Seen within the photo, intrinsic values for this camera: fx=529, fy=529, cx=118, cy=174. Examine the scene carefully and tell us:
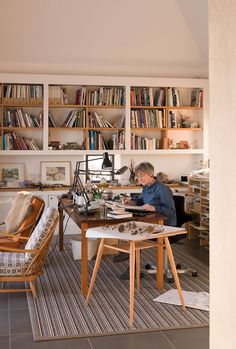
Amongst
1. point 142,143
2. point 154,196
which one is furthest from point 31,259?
point 142,143

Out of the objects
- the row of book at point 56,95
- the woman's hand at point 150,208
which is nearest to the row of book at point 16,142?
the row of book at point 56,95

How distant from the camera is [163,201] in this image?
5.64m

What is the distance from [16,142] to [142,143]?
76.0 inches

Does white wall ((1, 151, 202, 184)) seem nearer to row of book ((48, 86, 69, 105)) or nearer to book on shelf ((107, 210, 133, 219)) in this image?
row of book ((48, 86, 69, 105))

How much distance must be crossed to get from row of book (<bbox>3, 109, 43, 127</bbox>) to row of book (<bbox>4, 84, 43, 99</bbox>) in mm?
236

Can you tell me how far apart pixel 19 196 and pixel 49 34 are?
2.68 m

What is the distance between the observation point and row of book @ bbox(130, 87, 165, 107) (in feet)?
27.0

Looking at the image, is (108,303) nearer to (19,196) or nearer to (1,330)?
(1,330)

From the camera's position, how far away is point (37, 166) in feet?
26.7

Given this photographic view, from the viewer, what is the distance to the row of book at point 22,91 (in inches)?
306

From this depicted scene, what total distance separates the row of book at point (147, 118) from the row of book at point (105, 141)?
0.27 m

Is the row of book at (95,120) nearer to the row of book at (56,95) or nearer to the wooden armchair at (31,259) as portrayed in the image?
the row of book at (56,95)

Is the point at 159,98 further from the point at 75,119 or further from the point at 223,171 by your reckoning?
the point at 223,171

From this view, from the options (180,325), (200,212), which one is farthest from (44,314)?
(200,212)
